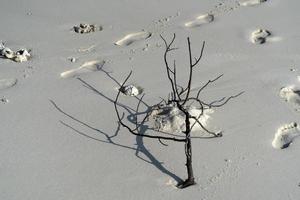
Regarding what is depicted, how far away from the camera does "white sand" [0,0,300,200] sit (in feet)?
8.05

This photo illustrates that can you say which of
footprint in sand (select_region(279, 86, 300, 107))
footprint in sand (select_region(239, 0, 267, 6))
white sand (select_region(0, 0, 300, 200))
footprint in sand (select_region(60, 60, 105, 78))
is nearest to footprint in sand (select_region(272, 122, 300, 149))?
white sand (select_region(0, 0, 300, 200))

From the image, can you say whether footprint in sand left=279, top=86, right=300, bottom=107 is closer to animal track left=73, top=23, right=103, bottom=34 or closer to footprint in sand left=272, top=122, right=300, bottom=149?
footprint in sand left=272, top=122, right=300, bottom=149

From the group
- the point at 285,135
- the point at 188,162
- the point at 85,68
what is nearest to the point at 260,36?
the point at 285,135

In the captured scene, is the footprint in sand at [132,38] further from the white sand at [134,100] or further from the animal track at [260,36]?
the animal track at [260,36]

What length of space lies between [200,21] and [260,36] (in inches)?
18.1

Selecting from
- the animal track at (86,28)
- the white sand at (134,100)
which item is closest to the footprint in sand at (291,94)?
the white sand at (134,100)

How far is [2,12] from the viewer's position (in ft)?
13.3

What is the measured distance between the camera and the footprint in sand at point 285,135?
2627 mm

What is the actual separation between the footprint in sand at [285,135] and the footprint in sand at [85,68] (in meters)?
1.20

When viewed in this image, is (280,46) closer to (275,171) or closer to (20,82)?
(275,171)

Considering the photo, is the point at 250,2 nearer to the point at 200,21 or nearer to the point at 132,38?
the point at 200,21

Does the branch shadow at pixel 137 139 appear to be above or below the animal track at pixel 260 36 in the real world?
below

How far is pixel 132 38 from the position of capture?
12.0ft

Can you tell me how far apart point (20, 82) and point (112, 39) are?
0.73 m
